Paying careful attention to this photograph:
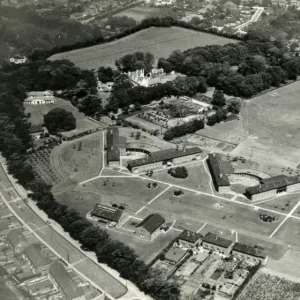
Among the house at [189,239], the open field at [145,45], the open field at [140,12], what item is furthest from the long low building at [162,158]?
the open field at [140,12]

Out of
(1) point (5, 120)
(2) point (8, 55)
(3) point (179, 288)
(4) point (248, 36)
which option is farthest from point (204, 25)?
(3) point (179, 288)

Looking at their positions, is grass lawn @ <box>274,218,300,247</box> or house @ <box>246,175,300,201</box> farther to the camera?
house @ <box>246,175,300,201</box>

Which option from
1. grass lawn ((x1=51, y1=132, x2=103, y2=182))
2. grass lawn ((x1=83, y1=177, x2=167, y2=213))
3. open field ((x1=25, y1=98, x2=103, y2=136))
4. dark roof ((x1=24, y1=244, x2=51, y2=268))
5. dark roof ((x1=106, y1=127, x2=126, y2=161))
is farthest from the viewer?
open field ((x1=25, y1=98, x2=103, y2=136))

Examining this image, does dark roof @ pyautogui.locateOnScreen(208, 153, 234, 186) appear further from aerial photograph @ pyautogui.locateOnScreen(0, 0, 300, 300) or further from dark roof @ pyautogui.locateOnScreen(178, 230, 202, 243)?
dark roof @ pyautogui.locateOnScreen(178, 230, 202, 243)

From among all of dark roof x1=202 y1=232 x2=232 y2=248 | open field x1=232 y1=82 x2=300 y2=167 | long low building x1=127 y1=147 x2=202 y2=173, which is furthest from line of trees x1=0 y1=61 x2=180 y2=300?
open field x1=232 y1=82 x2=300 y2=167

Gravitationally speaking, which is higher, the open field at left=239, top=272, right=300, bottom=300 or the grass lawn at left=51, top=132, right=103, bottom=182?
the open field at left=239, top=272, right=300, bottom=300

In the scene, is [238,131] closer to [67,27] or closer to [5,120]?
[5,120]

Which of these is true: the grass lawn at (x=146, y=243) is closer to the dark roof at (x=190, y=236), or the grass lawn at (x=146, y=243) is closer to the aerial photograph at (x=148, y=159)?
the aerial photograph at (x=148, y=159)
